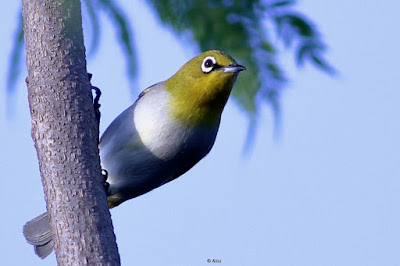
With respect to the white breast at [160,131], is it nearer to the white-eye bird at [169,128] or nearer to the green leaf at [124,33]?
the white-eye bird at [169,128]

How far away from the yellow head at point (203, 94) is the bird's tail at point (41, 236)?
1.67 metres

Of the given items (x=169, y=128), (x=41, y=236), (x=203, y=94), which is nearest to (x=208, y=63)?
(x=203, y=94)

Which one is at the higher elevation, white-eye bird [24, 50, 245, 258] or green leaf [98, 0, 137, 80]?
white-eye bird [24, 50, 245, 258]

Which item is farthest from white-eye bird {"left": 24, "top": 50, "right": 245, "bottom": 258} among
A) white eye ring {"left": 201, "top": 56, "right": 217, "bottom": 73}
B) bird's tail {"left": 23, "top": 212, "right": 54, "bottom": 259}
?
bird's tail {"left": 23, "top": 212, "right": 54, "bottom": 259}

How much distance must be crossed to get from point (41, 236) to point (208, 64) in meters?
2.28

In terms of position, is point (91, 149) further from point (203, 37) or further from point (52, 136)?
point (203, 37)

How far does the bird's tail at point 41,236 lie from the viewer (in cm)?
535

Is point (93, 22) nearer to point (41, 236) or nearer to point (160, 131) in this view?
point (160, 131)

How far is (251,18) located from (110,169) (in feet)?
10.7

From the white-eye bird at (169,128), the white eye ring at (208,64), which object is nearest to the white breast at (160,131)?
the white-eye bird at (169,128)

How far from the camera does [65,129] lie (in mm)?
3379

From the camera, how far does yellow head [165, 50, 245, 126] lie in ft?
15.9

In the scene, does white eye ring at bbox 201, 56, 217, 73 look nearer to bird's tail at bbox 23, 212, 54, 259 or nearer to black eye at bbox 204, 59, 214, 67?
black eye at bbox 204, 59, 214, 67

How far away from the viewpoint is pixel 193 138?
497 centimetres
